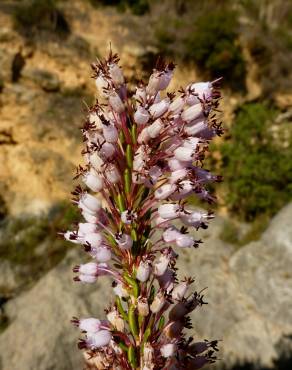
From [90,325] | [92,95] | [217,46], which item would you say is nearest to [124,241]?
[90,325]

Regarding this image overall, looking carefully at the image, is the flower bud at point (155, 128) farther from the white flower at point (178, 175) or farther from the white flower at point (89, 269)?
the white flower at point (89, 269)

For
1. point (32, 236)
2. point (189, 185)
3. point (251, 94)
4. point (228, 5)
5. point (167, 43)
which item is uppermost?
point (228, 5)

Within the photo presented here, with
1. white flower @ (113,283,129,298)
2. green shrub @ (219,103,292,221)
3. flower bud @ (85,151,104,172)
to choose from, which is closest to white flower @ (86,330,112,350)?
white flower @ (113,283,129,298)

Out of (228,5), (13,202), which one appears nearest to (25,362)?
(13,202)

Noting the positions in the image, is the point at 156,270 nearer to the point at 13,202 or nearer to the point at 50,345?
the point at 50,345

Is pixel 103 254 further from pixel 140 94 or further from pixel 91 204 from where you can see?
pixel 140 94

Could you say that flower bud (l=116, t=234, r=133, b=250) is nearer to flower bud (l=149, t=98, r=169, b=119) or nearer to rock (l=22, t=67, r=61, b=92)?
flower bud (l=149, t=98, r=169, b=119)
